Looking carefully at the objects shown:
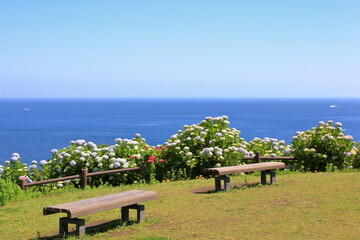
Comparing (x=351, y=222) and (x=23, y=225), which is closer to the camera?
(x=351, y=222)

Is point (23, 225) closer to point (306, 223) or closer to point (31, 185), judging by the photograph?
point (31, 185)

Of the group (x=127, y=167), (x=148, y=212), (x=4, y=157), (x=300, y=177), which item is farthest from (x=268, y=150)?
(x=4, y=157)

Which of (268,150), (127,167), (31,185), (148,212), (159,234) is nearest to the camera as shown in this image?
(159,234)

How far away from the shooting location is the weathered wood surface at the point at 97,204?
7910 millimetres

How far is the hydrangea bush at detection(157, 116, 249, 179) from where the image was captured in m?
16.5

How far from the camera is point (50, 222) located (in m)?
9.82

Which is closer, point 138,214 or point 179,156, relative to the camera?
point 138,214

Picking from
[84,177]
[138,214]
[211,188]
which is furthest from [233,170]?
[84,177]

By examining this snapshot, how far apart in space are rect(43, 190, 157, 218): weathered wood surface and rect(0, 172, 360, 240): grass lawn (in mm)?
476

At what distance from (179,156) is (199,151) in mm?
726

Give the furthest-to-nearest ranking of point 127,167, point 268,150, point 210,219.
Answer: point 268,150
point 127,167
point 210,219

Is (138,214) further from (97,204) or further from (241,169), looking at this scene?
(241,169)

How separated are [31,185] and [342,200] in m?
8.55

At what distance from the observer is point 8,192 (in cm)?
1309
